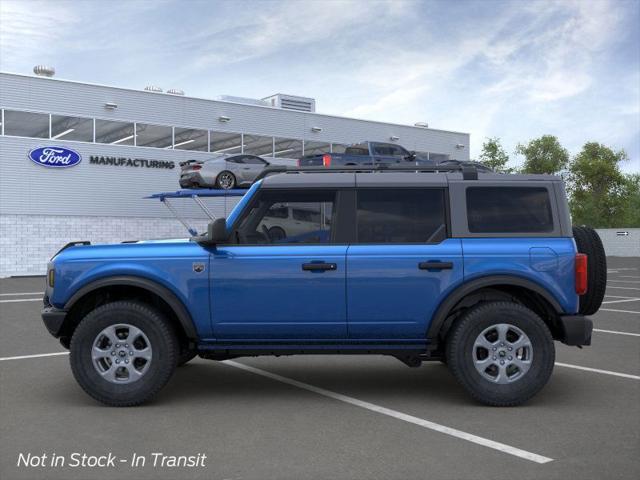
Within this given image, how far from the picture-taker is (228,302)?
5.74 m

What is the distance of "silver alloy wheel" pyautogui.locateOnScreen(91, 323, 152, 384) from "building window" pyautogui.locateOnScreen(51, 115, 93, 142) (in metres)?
25.3

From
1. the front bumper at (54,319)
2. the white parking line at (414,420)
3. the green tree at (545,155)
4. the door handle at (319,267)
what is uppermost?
the green tree at (545,155)

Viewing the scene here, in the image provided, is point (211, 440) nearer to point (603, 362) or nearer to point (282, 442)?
point (282, 442)

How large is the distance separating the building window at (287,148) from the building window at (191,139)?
12.4ft

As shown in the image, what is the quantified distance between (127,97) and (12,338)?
22426mm

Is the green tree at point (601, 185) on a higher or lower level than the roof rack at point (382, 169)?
higher

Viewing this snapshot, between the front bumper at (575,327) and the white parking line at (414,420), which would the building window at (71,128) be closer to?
the white parking line at (414,420)

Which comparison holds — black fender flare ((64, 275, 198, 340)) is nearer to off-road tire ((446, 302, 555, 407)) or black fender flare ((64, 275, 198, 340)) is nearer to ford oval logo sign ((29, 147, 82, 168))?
off-road tire ((446, 302, 555, 407))

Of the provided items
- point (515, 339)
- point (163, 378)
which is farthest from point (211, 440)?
point (515, 339)

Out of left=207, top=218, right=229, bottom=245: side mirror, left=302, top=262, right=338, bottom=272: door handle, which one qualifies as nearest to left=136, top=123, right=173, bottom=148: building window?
left=207, top=218, right=229, bottom=245: side mirror

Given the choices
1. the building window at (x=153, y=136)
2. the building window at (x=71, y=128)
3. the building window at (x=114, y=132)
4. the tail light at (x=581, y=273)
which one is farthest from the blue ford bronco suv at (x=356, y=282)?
the building window at (x=153, y=136)

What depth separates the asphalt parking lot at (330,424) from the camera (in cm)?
413

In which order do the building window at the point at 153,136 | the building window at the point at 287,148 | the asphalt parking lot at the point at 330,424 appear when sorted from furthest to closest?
the building window at the point at 287,148
the building window at the point at 153,136
the asphalt parking lot at the point at 330,424

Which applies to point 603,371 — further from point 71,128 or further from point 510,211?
point 71,128
